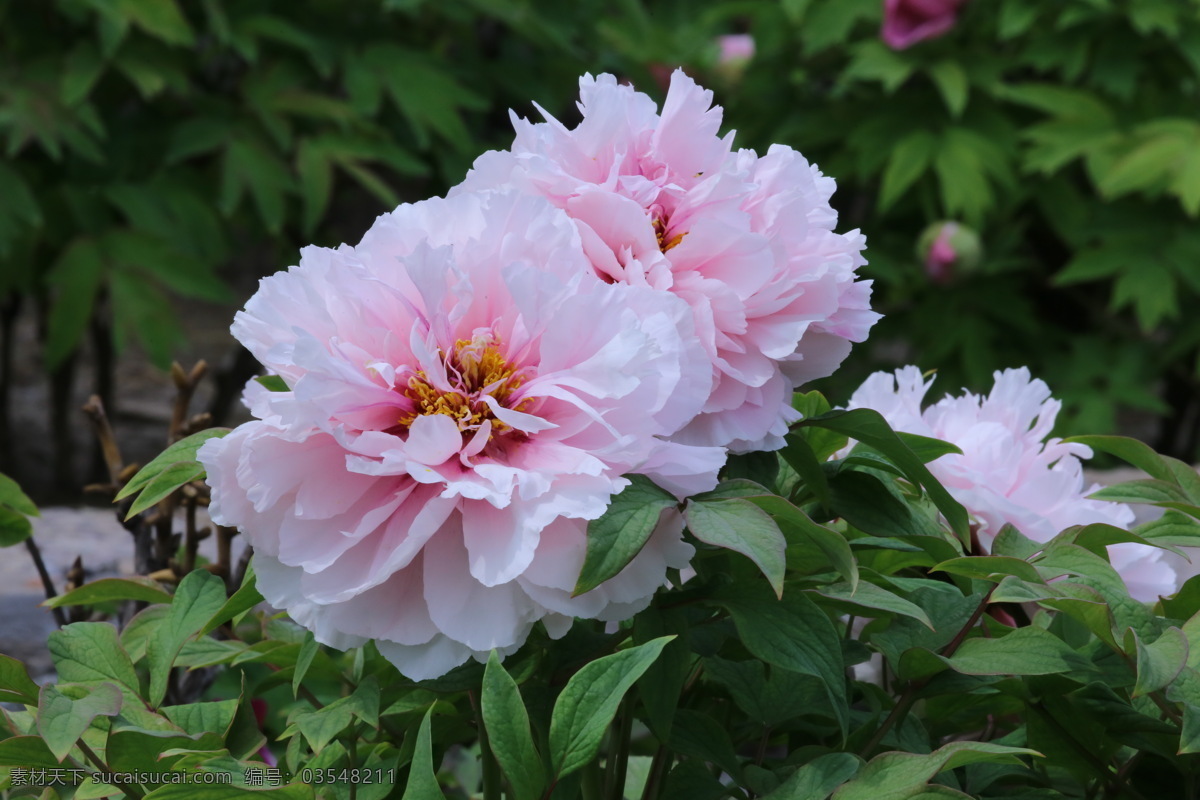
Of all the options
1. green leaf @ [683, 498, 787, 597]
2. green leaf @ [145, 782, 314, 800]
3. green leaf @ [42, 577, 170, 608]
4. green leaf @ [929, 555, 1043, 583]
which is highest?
green leaf @ [683, 498, 787, 597]

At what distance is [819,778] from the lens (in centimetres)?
48

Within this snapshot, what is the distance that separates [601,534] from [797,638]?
10cm

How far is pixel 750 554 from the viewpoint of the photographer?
0.42m

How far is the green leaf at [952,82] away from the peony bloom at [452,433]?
1706 mm

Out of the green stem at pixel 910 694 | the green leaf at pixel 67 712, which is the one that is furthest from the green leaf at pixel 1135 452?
the green leaf at pixel 67 712

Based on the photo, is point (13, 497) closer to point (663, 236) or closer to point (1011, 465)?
point (663, 236)

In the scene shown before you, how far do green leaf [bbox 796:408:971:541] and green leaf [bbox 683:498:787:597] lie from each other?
8 centimetres

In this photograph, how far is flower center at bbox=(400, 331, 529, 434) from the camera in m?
0.47

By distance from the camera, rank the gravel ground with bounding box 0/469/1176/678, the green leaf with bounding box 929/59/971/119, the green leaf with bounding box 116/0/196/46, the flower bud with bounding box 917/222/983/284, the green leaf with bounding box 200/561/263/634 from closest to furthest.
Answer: the green leaf with bounding box 200/561/263/634, the gravel ground with bounding box 0/469/1176/678, the green leaf with bounding box 116/0/196/46, the green leaf with bounding box 929/59/971/119, the flower bud with bounding box 917/222/983/284

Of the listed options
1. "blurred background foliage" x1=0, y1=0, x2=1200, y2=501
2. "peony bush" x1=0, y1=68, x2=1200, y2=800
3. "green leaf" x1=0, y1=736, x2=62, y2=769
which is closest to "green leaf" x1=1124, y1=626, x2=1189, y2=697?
"peony bush" x1=0, y1=68, x2=1200, y2=800

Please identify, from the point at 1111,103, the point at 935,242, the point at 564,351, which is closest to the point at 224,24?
the point at 935,242

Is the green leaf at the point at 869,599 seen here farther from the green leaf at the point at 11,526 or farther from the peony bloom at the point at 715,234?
the green leaf at the point at 11,526

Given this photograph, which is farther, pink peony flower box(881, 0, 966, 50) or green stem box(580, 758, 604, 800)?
pink peony flower box(881, 0, 966, 50)

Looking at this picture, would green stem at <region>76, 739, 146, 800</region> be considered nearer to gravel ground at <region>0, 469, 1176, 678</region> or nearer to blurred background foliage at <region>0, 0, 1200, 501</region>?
gravel ground at <region>0, 469, 1176, 678</region>
